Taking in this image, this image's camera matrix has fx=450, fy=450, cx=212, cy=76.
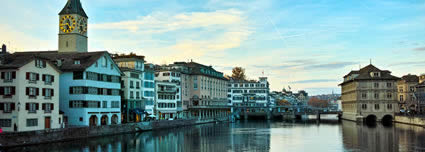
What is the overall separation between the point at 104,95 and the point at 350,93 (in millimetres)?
87463

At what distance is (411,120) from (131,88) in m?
66.4

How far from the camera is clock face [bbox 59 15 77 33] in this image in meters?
95.1

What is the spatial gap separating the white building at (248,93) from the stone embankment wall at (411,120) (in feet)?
218

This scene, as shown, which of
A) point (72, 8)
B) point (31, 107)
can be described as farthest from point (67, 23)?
point (31, 107)

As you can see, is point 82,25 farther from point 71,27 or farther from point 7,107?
point 7,107

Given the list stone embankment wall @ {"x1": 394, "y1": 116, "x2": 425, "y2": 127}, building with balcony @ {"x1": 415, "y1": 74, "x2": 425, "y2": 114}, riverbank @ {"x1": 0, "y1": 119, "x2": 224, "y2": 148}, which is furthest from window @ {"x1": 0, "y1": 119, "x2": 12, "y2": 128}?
building with balcony @ {"x1": 415, "y1": 74, "x2": 425, "y2": 114}

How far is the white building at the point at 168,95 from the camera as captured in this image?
110875 millimetres

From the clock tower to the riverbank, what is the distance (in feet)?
73.9

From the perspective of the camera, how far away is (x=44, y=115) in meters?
66.4

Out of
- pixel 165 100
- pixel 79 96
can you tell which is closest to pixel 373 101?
pixel 165 100

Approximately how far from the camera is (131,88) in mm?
95375

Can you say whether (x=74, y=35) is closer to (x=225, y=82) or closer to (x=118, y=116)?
(x=118, y=116)

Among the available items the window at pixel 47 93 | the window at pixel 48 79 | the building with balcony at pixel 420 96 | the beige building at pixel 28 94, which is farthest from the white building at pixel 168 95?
the building with balcony at pixel 420 96

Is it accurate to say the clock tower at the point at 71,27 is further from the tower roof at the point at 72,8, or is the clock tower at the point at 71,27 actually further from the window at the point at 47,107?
the window at the point at 47,107
